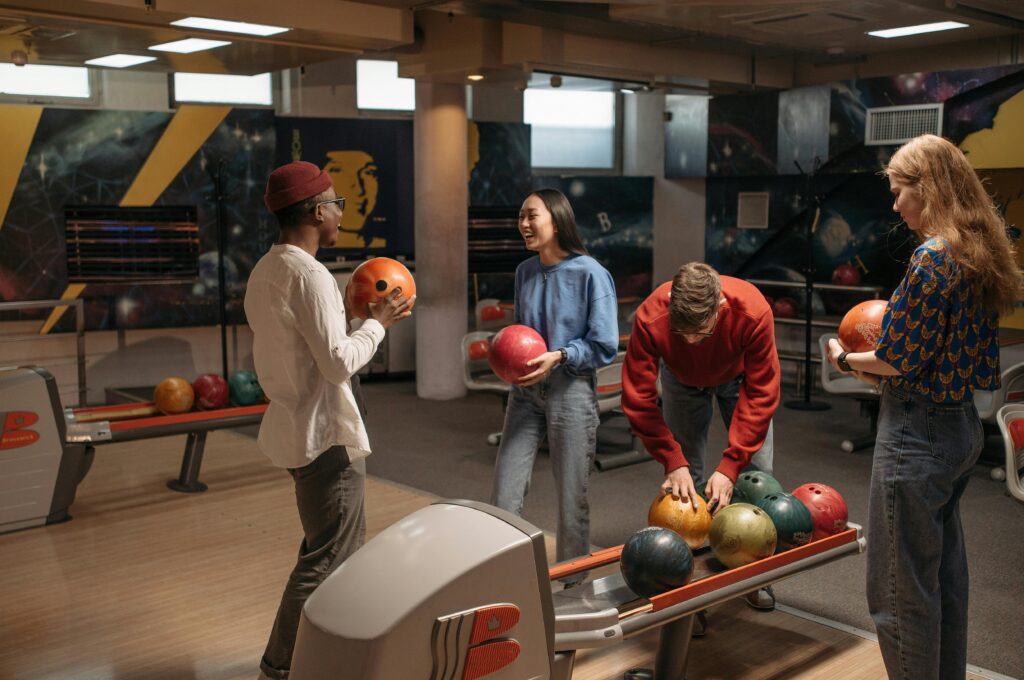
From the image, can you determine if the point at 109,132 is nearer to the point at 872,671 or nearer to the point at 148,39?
the point at 148,39

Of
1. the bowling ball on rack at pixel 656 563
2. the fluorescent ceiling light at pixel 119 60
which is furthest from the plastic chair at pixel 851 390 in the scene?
the fluorescent ceiling light at pixel 119 60

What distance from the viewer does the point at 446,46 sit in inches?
295

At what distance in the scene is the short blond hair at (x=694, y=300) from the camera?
2.96 metres

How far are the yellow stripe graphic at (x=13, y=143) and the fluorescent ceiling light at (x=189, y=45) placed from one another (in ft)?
6.27

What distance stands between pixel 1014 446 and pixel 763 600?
1052mm

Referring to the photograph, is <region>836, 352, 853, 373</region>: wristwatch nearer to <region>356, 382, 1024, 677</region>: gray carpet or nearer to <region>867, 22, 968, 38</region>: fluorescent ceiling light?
<region>356, 382, 1024, 677</region>: gray carpet

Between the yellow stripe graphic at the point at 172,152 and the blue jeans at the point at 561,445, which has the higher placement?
the yellow stripe graphic at the point at 172,152

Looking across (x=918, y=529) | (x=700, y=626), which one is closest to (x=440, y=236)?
(x=700, y=626)

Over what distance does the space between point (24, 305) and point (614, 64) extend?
A: 4609mm

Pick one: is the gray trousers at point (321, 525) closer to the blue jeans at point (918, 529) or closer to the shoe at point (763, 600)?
the blue jeans at point (918, 529)

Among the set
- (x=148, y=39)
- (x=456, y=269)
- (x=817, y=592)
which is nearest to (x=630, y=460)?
(x=817, y=592)

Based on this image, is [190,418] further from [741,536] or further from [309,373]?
[741,536]

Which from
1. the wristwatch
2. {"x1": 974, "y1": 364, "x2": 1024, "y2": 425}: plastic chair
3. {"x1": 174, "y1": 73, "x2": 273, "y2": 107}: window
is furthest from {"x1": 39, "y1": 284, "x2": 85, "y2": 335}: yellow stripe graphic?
the wristwatch

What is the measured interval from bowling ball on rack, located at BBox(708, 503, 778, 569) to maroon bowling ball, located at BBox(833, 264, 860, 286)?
21.0 ft
